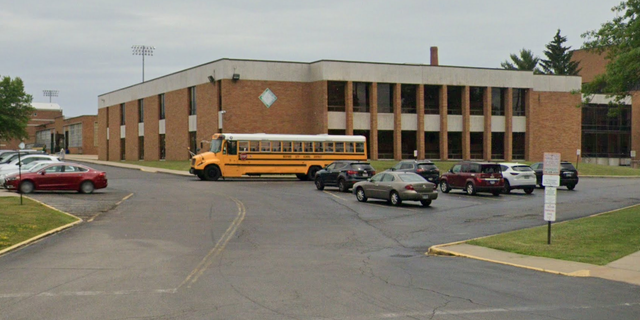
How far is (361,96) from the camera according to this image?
6291cm

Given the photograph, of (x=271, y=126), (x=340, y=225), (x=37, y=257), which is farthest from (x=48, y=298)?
(x=271, y=126)

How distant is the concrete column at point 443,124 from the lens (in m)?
65.0

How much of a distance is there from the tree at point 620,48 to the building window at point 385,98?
126ft

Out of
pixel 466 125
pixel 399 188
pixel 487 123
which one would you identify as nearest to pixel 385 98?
pixel 466 125

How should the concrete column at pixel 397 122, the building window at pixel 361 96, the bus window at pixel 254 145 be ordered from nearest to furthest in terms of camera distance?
1. the bus window at pixel 254 145
2. the building window at pixel 361 96
3. the concrete column at pixel 397 122

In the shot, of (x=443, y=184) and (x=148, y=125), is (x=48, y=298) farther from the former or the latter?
(x=148, y=125)

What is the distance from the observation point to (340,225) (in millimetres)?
21047

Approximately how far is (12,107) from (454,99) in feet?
204

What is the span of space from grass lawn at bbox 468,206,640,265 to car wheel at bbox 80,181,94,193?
69.2 ft

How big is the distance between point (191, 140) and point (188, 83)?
5734 millimetres

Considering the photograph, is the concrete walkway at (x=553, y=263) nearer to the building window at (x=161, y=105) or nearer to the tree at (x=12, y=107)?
the building window at (x=161, y=105)

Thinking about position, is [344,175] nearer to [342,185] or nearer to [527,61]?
[342,185]

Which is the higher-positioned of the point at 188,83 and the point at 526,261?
the point at 188,83

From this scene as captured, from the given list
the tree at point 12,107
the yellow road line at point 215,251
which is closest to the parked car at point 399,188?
the yellow road line at point 215,251
